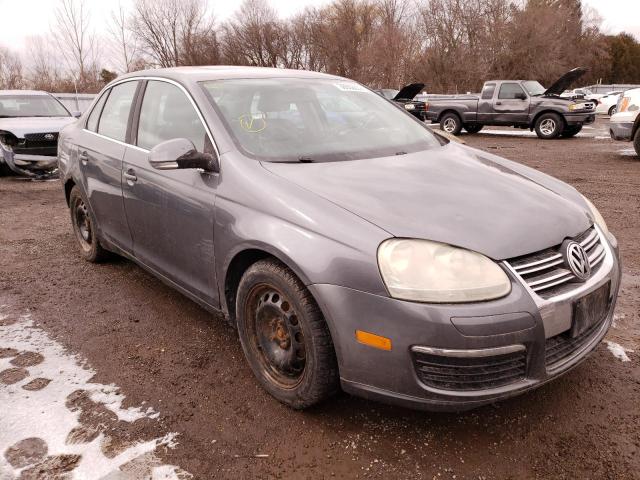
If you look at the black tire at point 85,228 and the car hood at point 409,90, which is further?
the car hood at point 409,90

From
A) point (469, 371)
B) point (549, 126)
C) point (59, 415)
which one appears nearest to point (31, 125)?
point (59, 415)

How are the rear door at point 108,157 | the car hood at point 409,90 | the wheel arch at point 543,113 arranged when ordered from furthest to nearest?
the car hood at point 409,90 < the wheel arch at point 543,113 < the rear door at point 108,157

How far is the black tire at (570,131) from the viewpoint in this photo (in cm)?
1449

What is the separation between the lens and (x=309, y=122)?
2.91 meters

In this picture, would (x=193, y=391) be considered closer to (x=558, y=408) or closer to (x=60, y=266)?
(x=558, y=408)

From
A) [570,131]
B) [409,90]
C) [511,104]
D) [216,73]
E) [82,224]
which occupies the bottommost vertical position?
[82,224]

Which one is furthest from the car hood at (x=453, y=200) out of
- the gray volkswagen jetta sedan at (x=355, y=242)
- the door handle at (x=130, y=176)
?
the door handle at (x=130, y=176)

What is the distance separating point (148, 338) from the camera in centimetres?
309

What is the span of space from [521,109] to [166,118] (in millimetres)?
14078

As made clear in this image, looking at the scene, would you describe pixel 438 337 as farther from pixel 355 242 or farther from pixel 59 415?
pixel 59 415

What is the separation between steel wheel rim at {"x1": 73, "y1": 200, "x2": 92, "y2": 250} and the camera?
429cm

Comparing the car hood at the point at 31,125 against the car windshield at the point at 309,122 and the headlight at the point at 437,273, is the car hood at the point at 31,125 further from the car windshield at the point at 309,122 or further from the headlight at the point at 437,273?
the headlight at the point at 437,273

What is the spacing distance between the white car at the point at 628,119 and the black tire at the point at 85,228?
927 cm

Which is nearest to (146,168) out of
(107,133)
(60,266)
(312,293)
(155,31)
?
(107,133)
